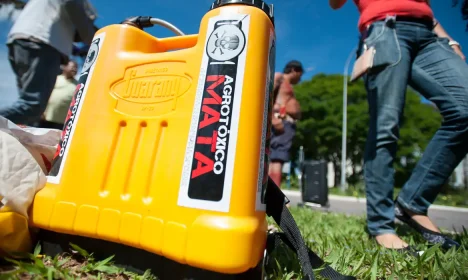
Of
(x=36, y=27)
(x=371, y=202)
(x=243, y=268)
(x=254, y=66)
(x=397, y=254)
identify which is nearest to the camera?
(x=243, y=268)

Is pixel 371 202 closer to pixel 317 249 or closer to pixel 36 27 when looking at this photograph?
pixel 317 249

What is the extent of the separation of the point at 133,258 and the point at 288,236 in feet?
1.69

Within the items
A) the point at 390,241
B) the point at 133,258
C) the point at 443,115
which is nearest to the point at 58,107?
the point at 133,258

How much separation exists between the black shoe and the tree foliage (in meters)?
23.7

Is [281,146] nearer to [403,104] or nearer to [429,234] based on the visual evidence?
[403,104]

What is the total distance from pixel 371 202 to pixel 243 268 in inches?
45.2

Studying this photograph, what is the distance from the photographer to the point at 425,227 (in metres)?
1.69

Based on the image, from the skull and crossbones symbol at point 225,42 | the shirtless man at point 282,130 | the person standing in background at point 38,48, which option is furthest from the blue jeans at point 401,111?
the person standing in background at point 38,48

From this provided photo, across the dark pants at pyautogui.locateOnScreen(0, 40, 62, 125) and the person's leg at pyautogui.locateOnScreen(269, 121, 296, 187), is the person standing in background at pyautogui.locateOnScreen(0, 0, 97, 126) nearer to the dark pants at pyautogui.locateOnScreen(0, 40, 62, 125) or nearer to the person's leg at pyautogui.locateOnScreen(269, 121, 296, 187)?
the dark pants at pyautogui.locateOnScreen(0, 40, 62, 125)

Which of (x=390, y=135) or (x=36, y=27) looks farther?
(x=36, y=27)

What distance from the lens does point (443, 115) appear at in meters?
1.68

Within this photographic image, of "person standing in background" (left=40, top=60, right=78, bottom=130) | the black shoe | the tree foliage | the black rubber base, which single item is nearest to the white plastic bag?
the black rubber base

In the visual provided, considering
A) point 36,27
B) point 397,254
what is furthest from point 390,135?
point 36,27

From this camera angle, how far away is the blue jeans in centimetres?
166
